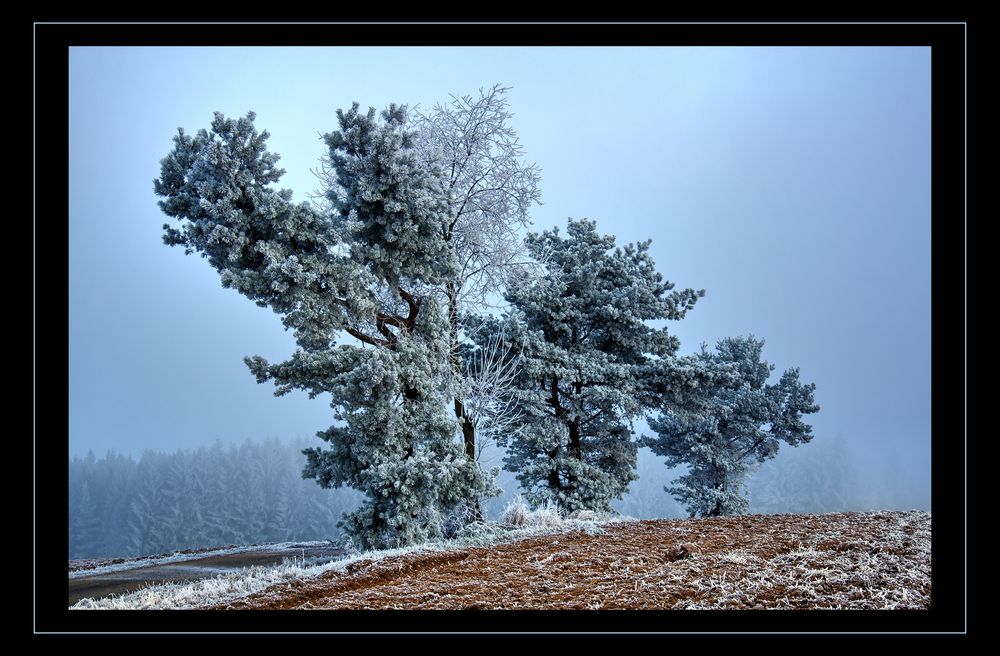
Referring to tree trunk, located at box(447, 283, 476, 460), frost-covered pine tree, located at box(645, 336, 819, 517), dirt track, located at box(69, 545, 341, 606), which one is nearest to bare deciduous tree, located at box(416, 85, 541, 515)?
tree trunk, located at box(447, 283, 476, 460)

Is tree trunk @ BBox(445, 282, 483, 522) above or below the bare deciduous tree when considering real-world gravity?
below

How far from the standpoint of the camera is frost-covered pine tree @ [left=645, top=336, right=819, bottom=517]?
16516 millimetres

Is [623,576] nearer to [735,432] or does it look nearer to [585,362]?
[585,362]

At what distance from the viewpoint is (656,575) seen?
5762mm

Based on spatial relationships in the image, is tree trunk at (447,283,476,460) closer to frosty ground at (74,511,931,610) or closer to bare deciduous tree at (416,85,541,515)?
bare deciduous tree at (416,85,541,515)

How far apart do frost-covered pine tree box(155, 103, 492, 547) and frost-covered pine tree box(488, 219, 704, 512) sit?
146 inches

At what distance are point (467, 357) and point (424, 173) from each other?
488 centimetres

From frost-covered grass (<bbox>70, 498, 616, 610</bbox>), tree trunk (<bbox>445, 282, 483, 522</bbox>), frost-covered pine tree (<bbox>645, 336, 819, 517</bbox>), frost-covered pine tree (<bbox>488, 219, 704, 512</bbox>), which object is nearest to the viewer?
frost-covered grass (<bbox>70, 498, 616, 610</bbox>)

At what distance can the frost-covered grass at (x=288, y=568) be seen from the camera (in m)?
5.80

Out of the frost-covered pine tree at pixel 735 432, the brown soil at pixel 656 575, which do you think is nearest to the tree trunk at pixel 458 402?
the brown soil at pixel 656 575

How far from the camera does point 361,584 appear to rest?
6.05 m
